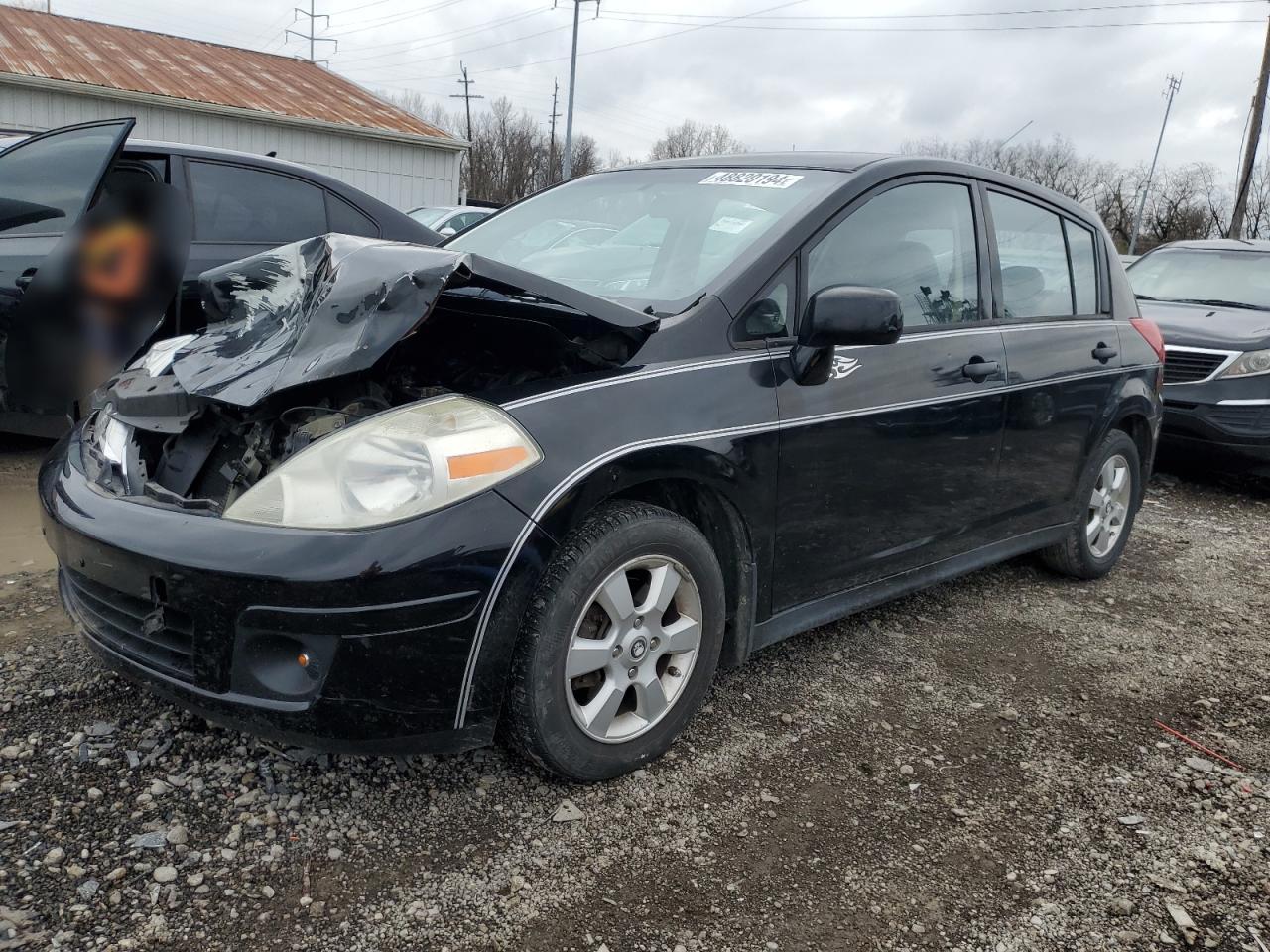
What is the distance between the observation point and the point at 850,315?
8.28 ft

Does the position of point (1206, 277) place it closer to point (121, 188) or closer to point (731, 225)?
point (731, 225)

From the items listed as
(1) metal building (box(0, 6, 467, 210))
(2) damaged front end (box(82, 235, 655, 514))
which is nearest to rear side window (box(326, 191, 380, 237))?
(2) damaged front end (box(82, 235, 655, 514))

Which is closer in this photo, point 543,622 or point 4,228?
point 543,622

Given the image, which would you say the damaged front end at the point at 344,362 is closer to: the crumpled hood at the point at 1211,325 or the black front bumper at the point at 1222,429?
the black front bumper at the point at 1222,429

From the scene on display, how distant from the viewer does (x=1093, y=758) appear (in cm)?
280

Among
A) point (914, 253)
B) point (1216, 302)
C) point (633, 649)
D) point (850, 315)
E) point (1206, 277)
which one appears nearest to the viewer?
point (633, 649)

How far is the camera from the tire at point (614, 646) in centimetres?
218

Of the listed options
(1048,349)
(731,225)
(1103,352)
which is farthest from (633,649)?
(1103,352)

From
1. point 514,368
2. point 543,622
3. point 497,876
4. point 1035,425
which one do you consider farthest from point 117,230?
point 1035,425

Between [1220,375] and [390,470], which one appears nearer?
[390,470]

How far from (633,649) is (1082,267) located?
2.89 metres

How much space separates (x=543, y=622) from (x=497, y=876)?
0.55m

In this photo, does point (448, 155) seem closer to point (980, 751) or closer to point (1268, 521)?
point (1268, 521)

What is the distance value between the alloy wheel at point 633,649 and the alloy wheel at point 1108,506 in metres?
2.49
